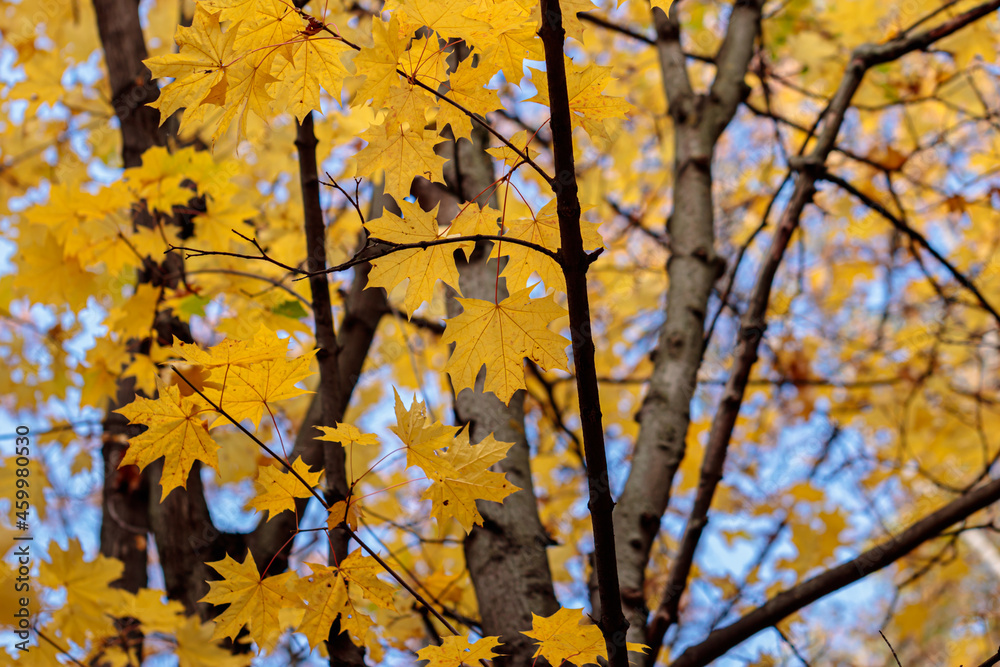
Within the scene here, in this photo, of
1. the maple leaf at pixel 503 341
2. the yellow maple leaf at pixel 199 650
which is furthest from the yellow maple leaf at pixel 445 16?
the yellow maple leaf at pixel 199 650

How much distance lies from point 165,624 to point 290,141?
1762mm

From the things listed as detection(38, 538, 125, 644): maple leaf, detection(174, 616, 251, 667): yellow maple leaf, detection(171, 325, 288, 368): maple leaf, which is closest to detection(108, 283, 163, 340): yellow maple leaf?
detection(38, 538, 125, 644): maple leaf

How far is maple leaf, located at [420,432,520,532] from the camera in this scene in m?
1.05

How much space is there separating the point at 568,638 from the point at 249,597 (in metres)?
0.57

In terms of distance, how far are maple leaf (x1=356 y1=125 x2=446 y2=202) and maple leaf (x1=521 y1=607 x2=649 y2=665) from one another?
76cm

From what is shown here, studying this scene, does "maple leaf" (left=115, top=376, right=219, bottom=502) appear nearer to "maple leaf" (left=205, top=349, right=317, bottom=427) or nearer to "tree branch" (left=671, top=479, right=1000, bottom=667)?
"maple leaf" (left=205, top=349, right=317, bottom=427)

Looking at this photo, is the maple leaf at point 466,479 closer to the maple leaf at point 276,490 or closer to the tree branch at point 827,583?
the maple leaf at point 276,490

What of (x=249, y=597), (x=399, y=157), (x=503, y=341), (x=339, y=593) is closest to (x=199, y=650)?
(x=249, y=597)

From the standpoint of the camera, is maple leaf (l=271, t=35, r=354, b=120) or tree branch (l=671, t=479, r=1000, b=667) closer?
maple leaf (l=271, t=35, r=354, b=120)

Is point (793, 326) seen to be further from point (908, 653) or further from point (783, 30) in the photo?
point (908, 653)

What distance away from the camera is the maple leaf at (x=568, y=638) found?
104 cm

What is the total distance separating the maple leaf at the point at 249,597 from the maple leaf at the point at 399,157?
2.32 feet

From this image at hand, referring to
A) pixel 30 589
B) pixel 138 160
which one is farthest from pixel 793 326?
pixel 30 589

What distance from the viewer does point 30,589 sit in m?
1.68
